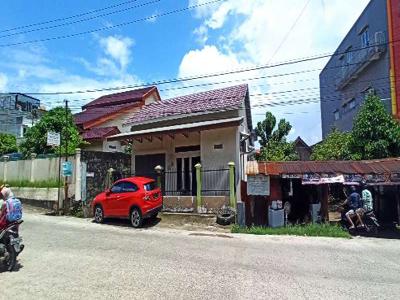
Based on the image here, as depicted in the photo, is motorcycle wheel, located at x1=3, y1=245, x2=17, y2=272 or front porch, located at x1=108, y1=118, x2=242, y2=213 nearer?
motorcycle wheel, located at x1=3, y1=245, x2=17, y2=272

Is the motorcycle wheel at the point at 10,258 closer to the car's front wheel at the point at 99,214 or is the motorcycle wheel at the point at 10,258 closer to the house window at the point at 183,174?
the car's front wheel at the point at 99,214

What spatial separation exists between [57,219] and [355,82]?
85.7 feet

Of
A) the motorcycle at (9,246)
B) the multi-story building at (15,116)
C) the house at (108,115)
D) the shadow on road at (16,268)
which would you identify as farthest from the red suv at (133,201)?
the multi-story building at (15,116)

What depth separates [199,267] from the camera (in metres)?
8.30

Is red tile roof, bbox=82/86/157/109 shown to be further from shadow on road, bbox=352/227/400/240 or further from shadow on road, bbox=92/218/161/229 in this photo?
shadow on road, bbox=352/227/400/240

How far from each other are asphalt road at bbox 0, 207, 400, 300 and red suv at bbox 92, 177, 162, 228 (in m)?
1.81

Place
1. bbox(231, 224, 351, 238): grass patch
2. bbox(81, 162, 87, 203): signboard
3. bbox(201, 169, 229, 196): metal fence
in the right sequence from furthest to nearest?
bbox(81, 162, 87, 203): signboard < bbox(201, 169, 229, 196): metal fence < bbox(231, 224, 351, 238): grass patch

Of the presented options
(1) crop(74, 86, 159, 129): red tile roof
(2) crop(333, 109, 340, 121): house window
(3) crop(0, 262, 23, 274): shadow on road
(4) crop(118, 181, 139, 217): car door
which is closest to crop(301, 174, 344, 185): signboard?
(4) crop(118, 181, 139, 217): car door

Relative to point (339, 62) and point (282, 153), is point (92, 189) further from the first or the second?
point (339, 62)

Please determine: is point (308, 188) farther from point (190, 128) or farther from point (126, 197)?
point (126, 197)

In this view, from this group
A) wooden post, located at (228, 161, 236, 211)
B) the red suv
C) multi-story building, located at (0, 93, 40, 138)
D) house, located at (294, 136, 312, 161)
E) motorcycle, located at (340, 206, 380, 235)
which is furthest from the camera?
multi-story building, located at (0, 93, 40, 138)

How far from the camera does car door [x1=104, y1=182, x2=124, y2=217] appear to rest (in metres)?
15.7

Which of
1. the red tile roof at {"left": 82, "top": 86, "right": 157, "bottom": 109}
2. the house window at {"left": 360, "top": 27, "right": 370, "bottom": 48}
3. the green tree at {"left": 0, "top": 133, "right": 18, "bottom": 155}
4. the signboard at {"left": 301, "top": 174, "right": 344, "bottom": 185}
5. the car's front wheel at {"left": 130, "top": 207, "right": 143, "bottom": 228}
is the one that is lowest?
the car's front wheel at {"left": 130, "top": 207, "right": 143, "bottom": 228}

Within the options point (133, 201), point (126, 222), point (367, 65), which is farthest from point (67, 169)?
point (367, 65)
